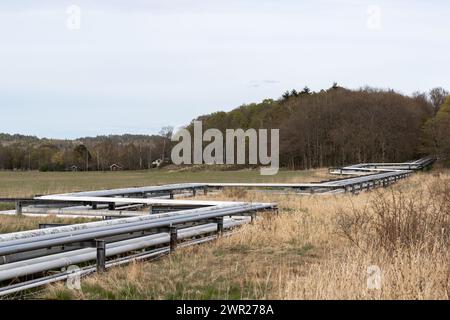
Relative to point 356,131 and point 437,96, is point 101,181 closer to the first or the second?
point 356,131

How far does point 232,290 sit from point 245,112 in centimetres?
12742

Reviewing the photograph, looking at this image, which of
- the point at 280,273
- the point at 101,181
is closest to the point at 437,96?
the point at 101,181

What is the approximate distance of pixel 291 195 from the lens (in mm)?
23391

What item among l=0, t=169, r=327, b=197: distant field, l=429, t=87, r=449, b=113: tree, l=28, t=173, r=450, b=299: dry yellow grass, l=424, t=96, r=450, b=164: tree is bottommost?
l=0, t=169, r=327, b=197: distant field

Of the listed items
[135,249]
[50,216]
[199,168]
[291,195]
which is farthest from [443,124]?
[135,249]

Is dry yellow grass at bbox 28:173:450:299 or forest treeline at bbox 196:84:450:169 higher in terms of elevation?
forest treeline at bbox 196:84:450:169

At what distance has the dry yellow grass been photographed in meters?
5.93

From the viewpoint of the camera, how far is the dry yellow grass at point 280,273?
593 cm

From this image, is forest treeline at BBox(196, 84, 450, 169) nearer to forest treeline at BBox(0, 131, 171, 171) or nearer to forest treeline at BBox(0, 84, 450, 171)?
forest treeline at BBox(0, 84, 450, 171)

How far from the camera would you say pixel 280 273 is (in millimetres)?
6855

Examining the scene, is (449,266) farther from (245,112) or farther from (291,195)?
(245,112)

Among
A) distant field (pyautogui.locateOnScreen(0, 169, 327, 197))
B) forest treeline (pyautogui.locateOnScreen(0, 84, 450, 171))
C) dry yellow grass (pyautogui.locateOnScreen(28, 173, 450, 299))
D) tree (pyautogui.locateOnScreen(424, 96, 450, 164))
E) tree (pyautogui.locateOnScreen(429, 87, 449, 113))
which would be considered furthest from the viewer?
tree (pyautogui.locateOnScreen(429, 87, 449, 113))

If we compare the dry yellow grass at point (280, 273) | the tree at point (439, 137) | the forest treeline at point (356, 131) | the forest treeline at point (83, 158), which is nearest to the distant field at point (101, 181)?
the tree at point (439, 137)

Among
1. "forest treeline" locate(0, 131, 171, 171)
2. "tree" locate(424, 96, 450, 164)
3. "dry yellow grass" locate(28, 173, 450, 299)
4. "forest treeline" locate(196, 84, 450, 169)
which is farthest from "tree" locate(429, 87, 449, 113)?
"dry yellow grass" locate(28, 173, 450, 299)
